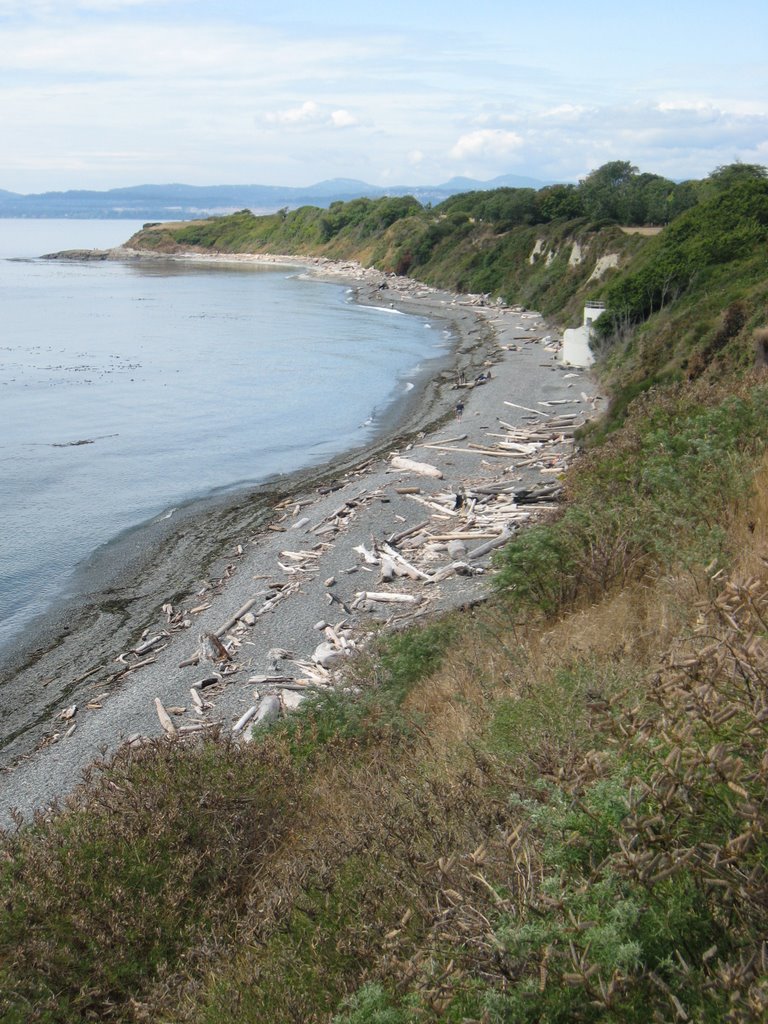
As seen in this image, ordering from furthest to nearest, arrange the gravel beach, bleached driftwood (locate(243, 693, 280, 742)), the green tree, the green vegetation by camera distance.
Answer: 1. the green tree
2. the green vegetation
3. the gravel beach
4. bleached driftwood (locate(243, 693, 280, 742))

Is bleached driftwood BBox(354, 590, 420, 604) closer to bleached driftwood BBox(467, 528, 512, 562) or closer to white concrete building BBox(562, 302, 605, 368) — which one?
bleached driftwood BBox(467, 528, 512, 562)

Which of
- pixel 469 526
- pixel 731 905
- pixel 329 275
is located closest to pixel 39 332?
pixel 329 275

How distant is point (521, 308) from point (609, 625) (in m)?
56.7

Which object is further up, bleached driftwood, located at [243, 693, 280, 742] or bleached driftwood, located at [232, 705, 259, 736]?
bleached driftwood, located at [243, 693, 280, 742]

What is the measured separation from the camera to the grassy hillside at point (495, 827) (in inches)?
106

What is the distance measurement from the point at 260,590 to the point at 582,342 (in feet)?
80.7

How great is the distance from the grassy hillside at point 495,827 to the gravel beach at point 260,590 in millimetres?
1826

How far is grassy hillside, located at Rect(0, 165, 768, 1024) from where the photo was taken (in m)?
2.69

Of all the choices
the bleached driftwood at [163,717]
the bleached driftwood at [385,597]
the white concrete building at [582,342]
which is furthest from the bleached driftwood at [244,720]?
the white concrete building at [582,342]

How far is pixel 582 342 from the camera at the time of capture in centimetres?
3619

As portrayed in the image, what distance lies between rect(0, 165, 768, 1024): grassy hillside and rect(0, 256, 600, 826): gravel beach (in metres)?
1.83

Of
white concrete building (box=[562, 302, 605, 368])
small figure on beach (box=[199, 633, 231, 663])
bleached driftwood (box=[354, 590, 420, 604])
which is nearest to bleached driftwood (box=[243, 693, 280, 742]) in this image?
small figure on beach (box=[199, 633, 231, 663])

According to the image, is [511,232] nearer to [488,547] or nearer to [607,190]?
[607,190]

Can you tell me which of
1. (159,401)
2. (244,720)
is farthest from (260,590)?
(159,401)
